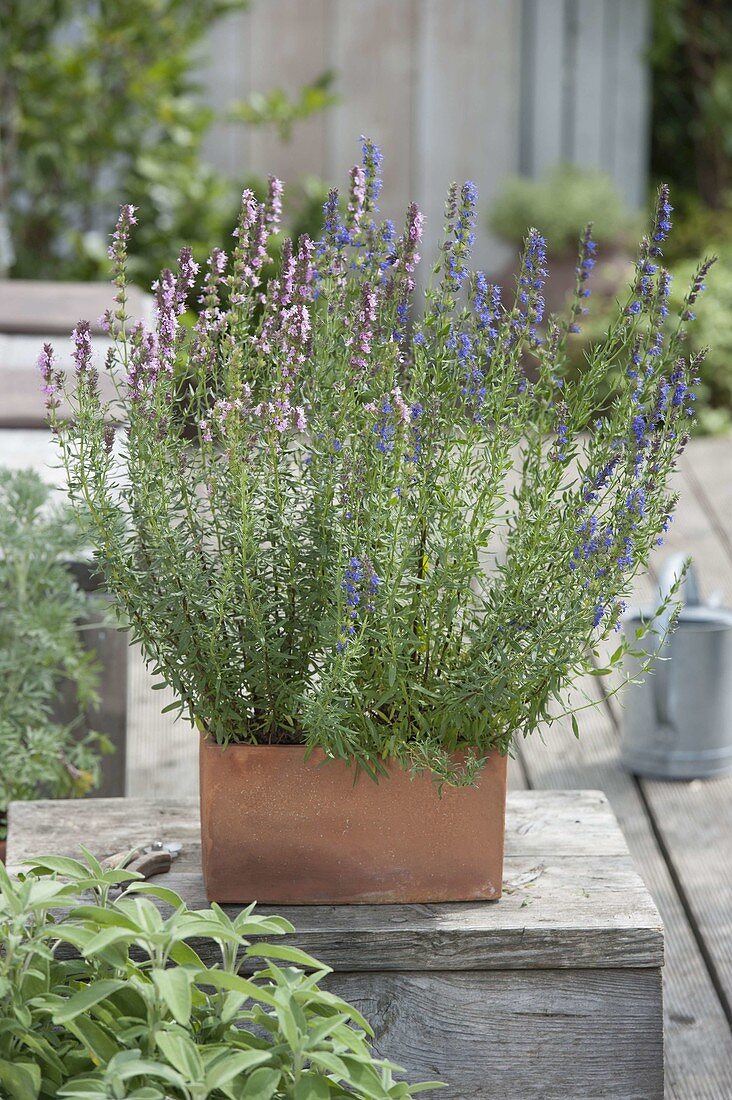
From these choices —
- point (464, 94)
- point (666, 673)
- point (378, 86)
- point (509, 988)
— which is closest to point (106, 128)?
point (378, 86)

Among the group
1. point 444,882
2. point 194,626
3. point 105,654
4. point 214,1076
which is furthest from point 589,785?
point 214,1076

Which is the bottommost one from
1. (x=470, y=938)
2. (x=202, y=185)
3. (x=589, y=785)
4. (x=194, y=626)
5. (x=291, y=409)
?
(x=589, y=785)

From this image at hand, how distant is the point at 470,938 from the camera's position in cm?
143

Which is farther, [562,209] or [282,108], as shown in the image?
[562,209]

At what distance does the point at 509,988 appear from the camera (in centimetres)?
145

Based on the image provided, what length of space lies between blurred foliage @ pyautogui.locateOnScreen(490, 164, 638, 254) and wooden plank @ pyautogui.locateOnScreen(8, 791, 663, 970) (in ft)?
16.5

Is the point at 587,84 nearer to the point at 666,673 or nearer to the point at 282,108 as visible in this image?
the point at 282,108

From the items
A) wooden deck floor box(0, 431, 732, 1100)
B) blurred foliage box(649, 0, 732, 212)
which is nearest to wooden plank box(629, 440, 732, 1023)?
wooden deck floor box(0, 431, 732, 1100)

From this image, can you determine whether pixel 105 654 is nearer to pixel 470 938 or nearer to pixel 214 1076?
pixel 470 938

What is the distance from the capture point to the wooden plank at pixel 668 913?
191cm

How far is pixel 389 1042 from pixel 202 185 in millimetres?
5020

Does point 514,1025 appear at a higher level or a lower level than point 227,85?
lower

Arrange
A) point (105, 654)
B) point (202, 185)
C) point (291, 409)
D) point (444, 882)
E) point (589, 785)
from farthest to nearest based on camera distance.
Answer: point (202, 185), point (589, 785), point (105, 654), point (444, 882), point (291, 409)

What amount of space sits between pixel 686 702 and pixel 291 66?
477 centimetres
